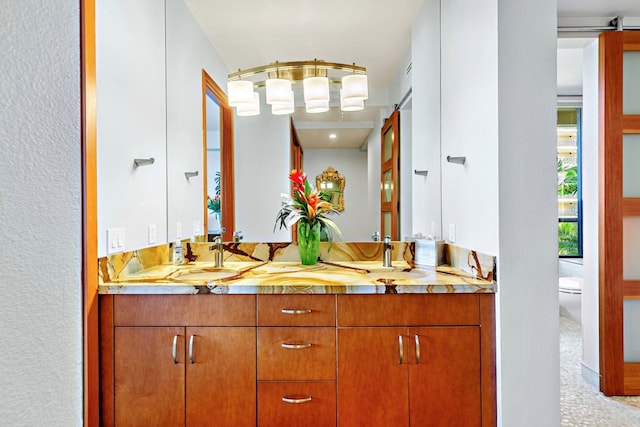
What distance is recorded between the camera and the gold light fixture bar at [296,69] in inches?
85.4

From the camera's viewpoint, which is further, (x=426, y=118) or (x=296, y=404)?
(x=426, y=118)

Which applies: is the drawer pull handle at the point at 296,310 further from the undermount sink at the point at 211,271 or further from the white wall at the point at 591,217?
the white wall at the point at 591,217

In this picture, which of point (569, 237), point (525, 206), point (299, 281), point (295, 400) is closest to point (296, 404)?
point (295, 400)

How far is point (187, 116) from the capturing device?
218cm

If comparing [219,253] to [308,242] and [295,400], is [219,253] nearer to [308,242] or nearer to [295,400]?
[308,242]

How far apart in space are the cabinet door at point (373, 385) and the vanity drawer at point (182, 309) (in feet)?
1.58

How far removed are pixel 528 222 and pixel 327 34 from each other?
1.55 m

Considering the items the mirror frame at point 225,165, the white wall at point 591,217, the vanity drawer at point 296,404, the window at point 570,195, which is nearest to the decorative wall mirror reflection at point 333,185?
the mirror frame at point 225,165

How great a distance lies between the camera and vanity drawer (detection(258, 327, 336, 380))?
1.51 m

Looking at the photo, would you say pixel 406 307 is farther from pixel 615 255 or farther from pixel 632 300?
pixel 632 300

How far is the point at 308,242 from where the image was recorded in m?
2.09

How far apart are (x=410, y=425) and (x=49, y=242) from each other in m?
1.55

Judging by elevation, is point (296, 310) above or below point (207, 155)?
below

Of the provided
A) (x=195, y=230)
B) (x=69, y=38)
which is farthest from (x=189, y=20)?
(x=69, y=38)
